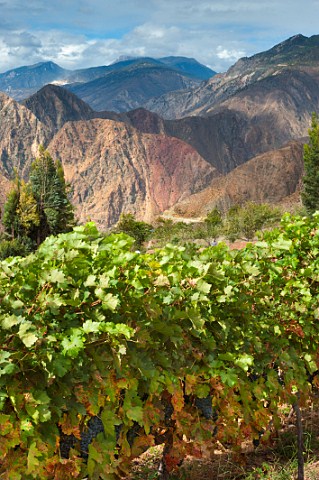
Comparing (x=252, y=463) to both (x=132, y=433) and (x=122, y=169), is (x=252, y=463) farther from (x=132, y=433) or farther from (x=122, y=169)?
(x=122, y=169)

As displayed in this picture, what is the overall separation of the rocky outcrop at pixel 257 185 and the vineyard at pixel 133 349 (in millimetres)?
121801

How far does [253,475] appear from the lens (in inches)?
221

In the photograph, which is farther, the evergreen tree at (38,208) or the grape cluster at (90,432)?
the evergreen tree at (38,208)

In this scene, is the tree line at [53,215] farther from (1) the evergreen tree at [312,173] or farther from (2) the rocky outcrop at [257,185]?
(2) the rocky outcrop at [257,185]

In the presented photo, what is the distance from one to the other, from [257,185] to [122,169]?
57131 mm

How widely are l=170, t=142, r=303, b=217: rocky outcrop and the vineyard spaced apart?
4795 inches

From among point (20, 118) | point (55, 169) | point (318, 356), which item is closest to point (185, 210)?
point (55, 169)

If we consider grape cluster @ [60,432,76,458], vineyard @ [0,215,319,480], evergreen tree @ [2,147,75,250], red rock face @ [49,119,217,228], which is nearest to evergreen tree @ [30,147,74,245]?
evergreen tree @ [2,147,75,250]

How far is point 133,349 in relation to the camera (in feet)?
14.0

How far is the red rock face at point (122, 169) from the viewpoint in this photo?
170 metres

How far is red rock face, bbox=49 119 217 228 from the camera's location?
6693 inches

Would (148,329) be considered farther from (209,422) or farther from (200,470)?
(200,470)

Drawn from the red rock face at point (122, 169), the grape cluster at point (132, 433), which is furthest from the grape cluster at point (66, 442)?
the red rock face at point (122, 169)

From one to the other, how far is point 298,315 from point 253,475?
1892 millimetres
